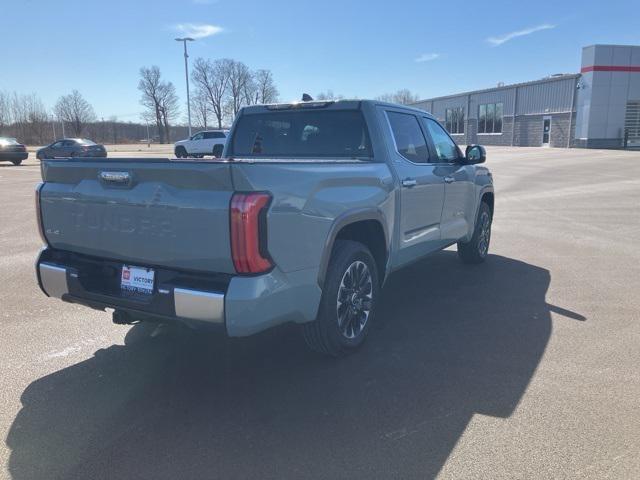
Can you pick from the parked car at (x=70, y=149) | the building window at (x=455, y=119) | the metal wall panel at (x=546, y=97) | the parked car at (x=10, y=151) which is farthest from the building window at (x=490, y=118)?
the parked car at (x=10, y=151)

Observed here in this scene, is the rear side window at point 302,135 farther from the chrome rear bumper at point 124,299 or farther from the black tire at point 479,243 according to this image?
the black tire at point 479,243

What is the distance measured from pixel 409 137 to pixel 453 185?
0.91m

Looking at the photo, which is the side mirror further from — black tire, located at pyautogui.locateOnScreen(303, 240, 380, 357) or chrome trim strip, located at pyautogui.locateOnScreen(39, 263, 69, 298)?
chrome trim strip, located at pyautogui.locateOnScreen(39, 263, 69, 298)

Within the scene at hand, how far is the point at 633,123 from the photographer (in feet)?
121

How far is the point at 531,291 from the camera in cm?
561

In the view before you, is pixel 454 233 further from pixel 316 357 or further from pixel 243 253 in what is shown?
pixel 243 253

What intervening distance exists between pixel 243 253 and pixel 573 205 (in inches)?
452

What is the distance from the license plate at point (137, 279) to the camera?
3.15 metres

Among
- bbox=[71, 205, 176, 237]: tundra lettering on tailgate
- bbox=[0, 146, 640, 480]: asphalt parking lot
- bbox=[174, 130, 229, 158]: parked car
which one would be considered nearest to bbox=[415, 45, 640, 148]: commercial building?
bbox=[174, 130, 229, 158]: parked car

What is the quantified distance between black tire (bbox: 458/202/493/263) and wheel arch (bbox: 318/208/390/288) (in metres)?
2.56

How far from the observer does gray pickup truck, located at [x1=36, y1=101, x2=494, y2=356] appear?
2852 millimetres

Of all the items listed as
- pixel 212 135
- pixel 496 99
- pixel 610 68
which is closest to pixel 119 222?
pixel 212 135

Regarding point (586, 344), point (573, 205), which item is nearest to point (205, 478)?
point (586, 344)

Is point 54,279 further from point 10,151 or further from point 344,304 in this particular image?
point 10,151
